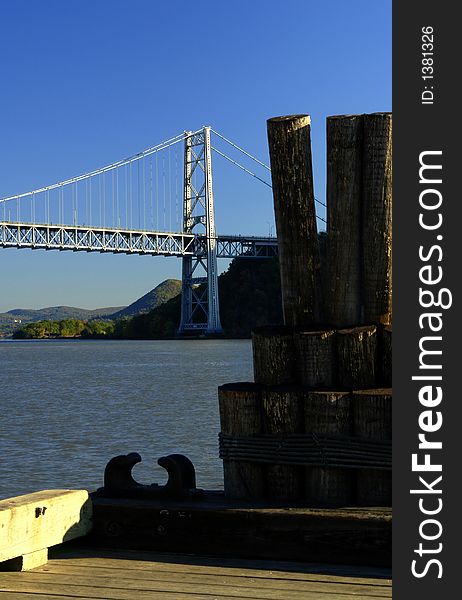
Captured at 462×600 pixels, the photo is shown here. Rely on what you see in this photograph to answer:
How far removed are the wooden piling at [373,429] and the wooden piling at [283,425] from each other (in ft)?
0.80

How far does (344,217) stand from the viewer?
4270mm

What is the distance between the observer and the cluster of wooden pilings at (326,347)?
387 cm

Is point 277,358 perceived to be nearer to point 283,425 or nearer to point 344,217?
point 283,425

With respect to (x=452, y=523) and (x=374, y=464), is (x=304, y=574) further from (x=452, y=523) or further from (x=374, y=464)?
(x=452, y=523)

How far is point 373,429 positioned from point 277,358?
0.56 m

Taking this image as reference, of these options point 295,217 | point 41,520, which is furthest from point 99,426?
point 41,520

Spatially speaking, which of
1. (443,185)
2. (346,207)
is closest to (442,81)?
(443,185)

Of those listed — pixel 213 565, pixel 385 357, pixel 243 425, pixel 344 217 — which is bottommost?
pixel 213 565

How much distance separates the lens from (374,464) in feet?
12.4

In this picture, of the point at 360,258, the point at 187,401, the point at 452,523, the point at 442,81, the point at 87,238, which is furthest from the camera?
the point at 87,238

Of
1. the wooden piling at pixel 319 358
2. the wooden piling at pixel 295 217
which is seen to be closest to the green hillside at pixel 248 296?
the wooden piling at pixel 295 217

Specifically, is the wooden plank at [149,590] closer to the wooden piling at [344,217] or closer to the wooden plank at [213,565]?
the wooden plank at [213,565]

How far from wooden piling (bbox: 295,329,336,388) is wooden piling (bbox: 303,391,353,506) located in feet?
0.43

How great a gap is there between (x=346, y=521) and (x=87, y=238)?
79.2 metres
